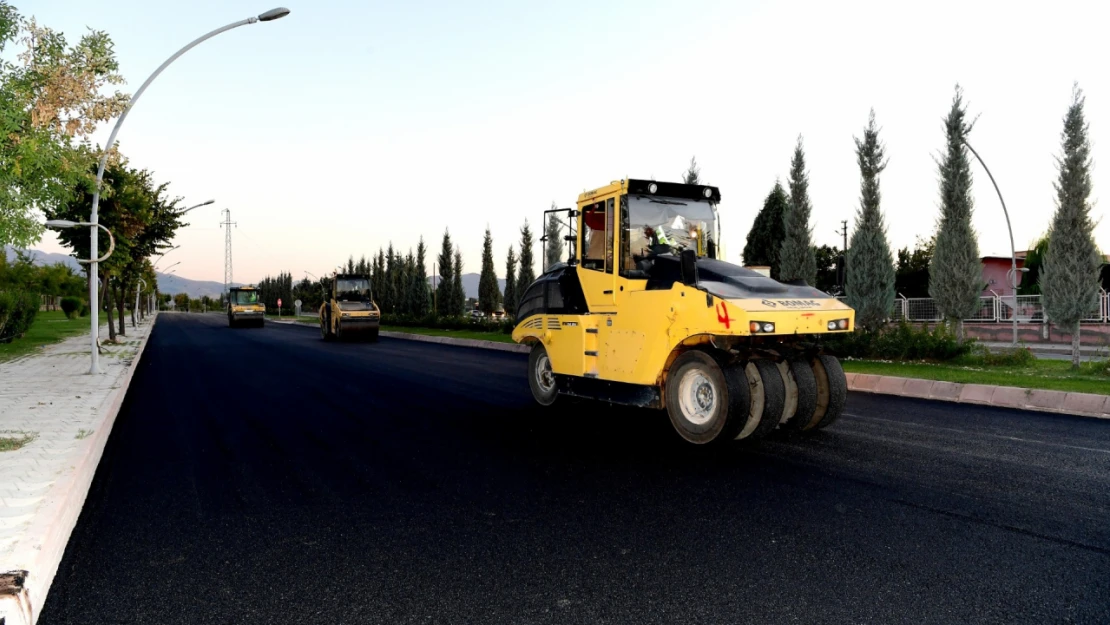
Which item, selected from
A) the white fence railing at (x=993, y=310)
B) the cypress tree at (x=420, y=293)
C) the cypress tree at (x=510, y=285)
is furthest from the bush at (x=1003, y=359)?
the cypress tree at (x=420, y=293)

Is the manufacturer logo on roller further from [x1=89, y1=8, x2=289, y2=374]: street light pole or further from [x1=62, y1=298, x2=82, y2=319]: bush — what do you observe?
[x1=62, y1=298, x2=82, y2=319]: bush

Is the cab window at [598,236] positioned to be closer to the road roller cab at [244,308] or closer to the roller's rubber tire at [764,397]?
the roller's rubber tire at [764,397]

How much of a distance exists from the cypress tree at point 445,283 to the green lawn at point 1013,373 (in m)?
33.5

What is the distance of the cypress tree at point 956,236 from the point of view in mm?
17828

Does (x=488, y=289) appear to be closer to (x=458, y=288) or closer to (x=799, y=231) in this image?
(x=458, y=288)

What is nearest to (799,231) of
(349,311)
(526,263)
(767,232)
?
(767,232)

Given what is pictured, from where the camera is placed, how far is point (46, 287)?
70125 millimetres

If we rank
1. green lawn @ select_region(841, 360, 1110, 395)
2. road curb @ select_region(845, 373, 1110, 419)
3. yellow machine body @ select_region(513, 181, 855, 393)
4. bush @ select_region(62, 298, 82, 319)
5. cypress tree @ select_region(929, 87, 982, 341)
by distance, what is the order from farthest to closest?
bush @ select_region(62, 298, 82, 319) < cypress tree @ select_region(929, 87, 982, 341) < green lawn @ select_region(841, 360, 1110, 395) < road curb @ select_region(845, 373, 1110, 419) < yellow machine body @ select_region(513, 181, 855, 393)

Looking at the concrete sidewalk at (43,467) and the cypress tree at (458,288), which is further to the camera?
the cypress tree at (458,288)

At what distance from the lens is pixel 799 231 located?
20625mm

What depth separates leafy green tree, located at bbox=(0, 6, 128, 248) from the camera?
7.62 m

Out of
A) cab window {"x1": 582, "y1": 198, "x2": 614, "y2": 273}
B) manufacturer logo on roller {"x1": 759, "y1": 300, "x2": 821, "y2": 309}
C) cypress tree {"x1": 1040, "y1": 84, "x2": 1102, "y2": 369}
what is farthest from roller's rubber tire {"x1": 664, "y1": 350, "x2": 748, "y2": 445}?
cypress tree {"x1": 1040, "y1": 84, "x2": 1102, "y2": 369}

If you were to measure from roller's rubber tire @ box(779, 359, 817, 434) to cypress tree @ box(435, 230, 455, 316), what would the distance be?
128 ft

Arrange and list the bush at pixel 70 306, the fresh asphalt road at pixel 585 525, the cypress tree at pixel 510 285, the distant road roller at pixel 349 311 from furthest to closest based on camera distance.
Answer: the bush at pixel 70 306
the cypress tree at pixel 510 285
the distant road roller at pixel 349 311
the fresh asphalt road at pixel 585 525
